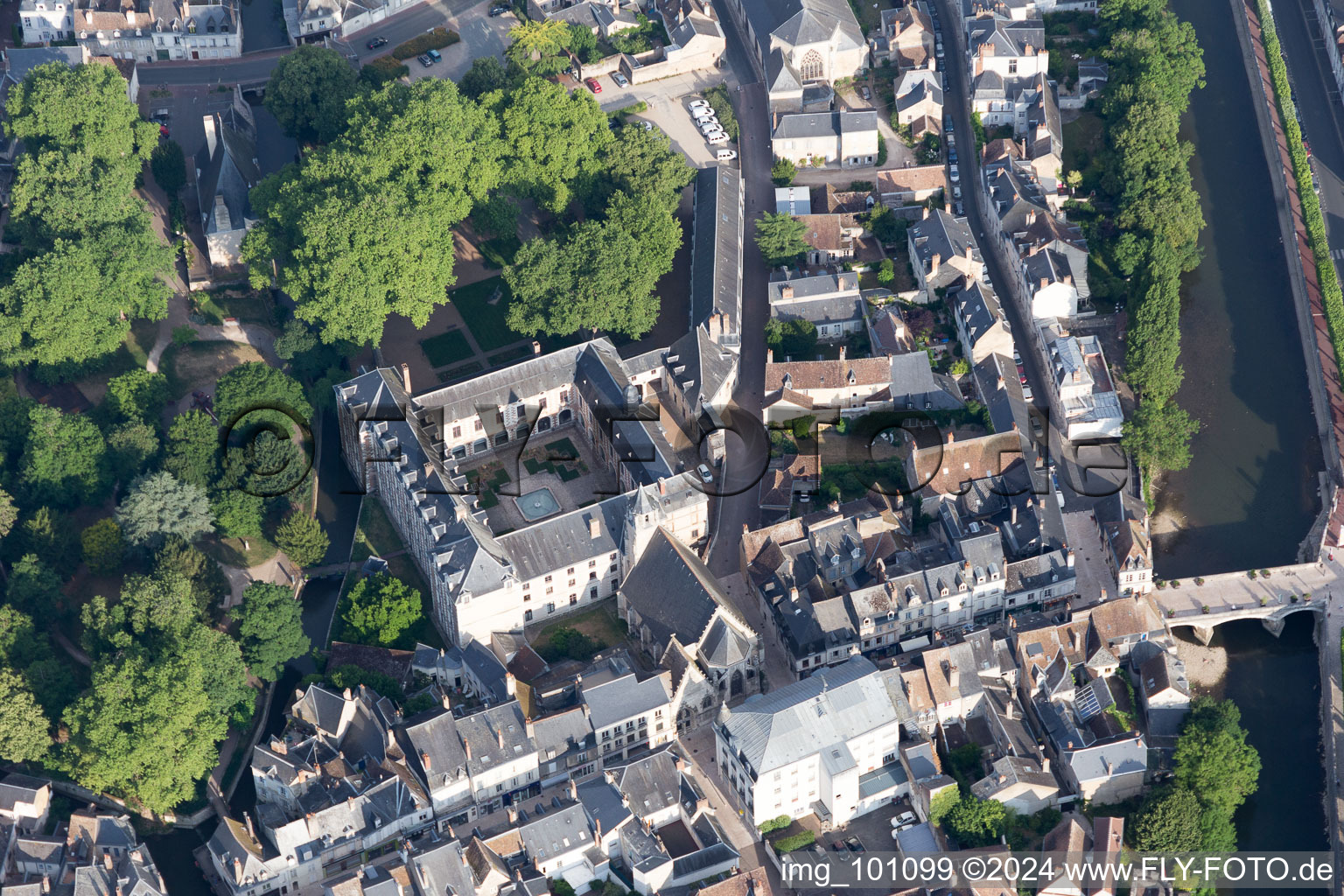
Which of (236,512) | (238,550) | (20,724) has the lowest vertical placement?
(20,724)

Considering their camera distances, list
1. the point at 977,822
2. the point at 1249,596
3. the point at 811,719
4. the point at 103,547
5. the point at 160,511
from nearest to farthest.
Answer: the point at 977,822
the point at 811,719
the point at 103,547
the point at 1249,596
the point at 160,511

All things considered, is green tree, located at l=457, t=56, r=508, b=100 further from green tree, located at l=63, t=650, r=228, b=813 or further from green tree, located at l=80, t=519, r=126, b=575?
green tree, located at l=63, t=650, r=228, b=813

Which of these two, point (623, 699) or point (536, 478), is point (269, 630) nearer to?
point (623, 699)

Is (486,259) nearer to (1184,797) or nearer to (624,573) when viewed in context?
(624,573)

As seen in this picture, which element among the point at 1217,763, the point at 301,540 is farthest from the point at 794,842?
the point at 301,540

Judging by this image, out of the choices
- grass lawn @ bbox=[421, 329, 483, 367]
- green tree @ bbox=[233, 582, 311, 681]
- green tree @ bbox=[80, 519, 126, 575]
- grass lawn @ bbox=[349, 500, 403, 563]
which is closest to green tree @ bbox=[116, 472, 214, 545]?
green tree @ bbox=[80, 519, 126, 575]

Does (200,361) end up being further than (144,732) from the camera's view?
Yes
